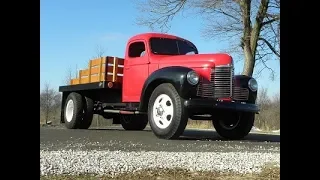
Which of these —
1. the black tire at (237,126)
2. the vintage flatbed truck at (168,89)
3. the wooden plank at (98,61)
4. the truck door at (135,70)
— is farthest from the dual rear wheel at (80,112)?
the black tire at (237,126)

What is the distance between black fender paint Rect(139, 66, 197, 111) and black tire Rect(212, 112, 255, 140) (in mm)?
1099

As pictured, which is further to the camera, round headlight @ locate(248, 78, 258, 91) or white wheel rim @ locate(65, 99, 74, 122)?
white wheel rim @ locate(65, 99, 74, 122)

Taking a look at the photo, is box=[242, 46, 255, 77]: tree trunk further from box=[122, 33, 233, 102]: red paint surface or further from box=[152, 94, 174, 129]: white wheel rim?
box=[152, 94, 174, 129]: white wheel rim

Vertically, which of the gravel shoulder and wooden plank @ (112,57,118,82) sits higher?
wooden plank @ (112,57,118,82)

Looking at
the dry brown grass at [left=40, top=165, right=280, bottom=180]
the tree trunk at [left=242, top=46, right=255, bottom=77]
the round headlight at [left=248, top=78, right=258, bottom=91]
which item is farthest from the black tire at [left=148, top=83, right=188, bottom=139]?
the tree trunk at [left=242, top=46, right=255, bottom=77]

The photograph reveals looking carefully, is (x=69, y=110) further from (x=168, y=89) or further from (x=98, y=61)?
(x=168, y=89)

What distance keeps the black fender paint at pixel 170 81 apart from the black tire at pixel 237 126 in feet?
3.61

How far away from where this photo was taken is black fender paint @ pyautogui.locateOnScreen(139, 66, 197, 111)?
468 centimetres

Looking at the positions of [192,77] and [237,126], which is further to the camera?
[237,126]

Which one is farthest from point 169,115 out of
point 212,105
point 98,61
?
point 98,61

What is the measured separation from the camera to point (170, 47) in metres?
5.87

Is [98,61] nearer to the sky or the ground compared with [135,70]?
nearer to the sky

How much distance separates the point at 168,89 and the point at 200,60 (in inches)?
25.3
